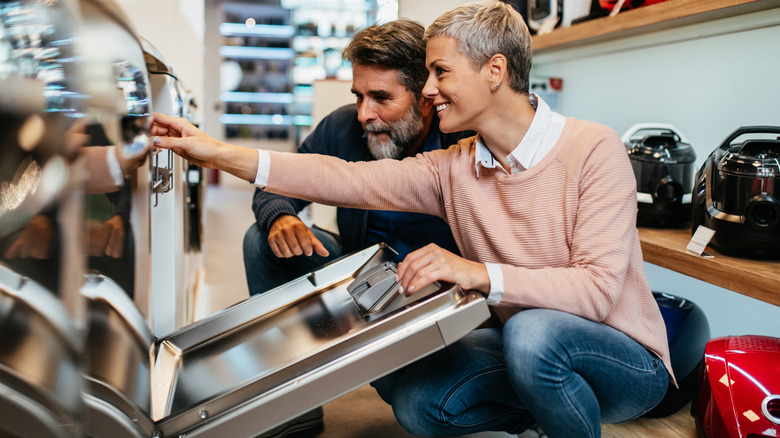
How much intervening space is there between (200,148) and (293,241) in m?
0.42

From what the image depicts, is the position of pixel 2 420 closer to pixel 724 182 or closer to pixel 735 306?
pixel 724 182

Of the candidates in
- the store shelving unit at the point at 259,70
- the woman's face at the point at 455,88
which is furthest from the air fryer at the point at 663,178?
the store shelving unit at the point at 259,70

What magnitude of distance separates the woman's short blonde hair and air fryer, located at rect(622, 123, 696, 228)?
0.87m

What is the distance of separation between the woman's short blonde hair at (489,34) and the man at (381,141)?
390mm

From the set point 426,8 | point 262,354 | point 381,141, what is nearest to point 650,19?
point 381,141

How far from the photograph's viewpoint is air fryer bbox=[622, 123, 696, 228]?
6.63 feet

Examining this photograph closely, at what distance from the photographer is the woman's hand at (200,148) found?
3.94 feet

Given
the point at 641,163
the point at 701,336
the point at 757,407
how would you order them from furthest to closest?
the point at 641,163
the point at 701,336
the point at 757,407

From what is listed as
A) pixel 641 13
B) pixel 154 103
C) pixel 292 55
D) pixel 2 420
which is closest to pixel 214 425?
pixel 2 420

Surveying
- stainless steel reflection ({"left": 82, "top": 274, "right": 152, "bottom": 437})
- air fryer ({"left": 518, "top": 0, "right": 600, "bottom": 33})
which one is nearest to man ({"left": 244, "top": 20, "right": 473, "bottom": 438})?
stainless steel reflection ({"left": 82, "top": 274, "right": 152, "bottom": 437})

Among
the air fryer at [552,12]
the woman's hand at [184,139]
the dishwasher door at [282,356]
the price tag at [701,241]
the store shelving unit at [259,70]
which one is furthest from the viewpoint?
the store shelving unit at [259,70]

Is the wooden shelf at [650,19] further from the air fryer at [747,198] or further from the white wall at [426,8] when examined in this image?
the white wall at [426,8]

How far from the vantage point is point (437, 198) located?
1.48m

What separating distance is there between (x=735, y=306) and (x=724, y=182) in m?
0.70
